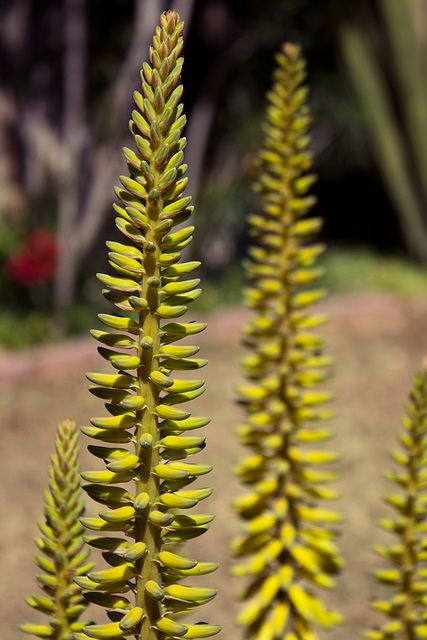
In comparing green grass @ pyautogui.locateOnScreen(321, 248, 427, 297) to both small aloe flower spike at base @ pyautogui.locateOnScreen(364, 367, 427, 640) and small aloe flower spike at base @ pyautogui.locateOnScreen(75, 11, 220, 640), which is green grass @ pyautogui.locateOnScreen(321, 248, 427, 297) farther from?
small aloe flower spike at base @ pyautogui.locateOnScreen(75, 11, 220, 640)

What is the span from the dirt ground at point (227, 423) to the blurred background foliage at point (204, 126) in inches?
34.6

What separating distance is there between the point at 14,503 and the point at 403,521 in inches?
147

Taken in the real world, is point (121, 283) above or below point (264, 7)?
below

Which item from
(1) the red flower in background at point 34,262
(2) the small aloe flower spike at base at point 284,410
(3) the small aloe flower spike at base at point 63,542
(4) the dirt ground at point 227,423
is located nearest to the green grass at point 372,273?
(4) the dirt ground at point 227,423

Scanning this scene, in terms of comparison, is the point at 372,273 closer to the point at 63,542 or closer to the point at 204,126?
the point at 204,126

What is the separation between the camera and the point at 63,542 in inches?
31.3

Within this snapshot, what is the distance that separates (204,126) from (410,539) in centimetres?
812

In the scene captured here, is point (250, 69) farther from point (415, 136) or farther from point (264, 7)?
point (415, 136)

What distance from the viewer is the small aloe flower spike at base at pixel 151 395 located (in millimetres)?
639

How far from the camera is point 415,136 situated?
823cm

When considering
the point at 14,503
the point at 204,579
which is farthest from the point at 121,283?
the point at 14,503

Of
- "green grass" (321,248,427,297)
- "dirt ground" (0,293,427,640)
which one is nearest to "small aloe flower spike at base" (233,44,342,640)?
"dirt ground" (0,293,427,640)

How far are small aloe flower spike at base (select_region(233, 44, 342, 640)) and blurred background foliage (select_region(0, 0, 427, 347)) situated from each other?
5.66m

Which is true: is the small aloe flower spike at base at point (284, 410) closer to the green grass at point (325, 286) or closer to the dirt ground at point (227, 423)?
the dirt ground at point (227, 423)
